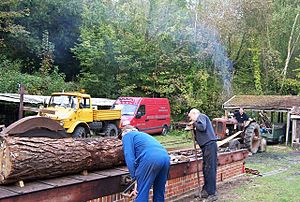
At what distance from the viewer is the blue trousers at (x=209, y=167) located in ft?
21.2

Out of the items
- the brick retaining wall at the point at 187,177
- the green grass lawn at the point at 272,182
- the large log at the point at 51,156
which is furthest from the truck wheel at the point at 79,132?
the large log at the point at 51,156

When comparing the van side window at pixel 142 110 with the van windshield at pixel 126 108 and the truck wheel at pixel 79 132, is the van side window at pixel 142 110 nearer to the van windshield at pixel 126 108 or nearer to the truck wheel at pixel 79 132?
the van windshield at pixel 126 108

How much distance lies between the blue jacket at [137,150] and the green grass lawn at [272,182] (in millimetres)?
2747

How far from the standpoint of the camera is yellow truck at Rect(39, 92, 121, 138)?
1228 cm

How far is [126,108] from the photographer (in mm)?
17047

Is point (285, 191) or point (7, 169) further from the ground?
point (7, 169)

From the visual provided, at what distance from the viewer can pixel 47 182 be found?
441cm

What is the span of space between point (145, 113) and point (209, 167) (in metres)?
11.0

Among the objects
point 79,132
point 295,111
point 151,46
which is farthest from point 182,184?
point 151,46

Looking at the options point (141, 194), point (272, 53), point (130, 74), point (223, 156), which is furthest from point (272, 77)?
point (141, 194)

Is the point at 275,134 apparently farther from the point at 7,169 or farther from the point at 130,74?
the point at 7,169

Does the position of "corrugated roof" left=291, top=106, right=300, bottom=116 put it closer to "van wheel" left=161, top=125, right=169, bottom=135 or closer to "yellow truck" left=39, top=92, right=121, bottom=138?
"van wheel" left=161, top=125, right=169, bottom=135

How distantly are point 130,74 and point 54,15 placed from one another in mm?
5763

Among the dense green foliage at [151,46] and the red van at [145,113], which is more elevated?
the dense green foliage at [151,46]
